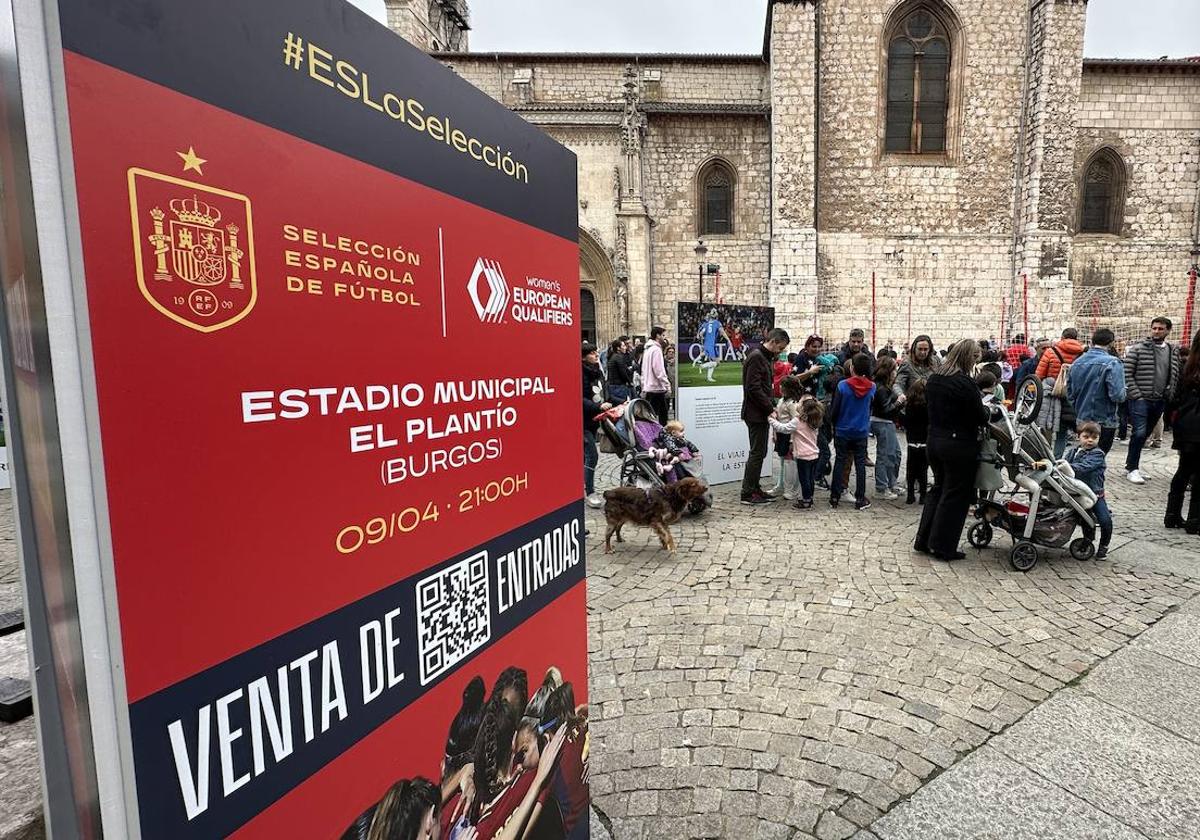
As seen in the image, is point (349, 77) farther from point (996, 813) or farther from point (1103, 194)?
point (1103, 194)

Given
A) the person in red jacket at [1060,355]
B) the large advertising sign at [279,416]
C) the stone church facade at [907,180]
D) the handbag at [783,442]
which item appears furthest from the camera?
the stone church facade at [907,180]

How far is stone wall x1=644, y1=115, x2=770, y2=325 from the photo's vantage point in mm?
20891

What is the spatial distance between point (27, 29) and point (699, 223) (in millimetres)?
22151

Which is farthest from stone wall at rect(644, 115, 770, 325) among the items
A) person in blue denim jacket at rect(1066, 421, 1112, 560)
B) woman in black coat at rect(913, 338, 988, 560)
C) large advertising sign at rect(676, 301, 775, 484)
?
woman in black coat at rect(913, 338, 988, 560)

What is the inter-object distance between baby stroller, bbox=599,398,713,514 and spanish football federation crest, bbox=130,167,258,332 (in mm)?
5553

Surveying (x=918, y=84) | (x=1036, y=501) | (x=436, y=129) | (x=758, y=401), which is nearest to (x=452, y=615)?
(x=436, y=129)

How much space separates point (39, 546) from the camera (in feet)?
2.75

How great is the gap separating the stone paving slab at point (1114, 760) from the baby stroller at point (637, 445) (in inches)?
144

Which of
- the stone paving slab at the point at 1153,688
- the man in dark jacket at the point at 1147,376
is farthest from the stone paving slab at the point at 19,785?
the man in dark jacket at the point at 1147,376

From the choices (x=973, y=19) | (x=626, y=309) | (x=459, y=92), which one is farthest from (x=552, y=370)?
(x=973, y=19)

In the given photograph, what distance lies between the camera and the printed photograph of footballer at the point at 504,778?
50.7 inches

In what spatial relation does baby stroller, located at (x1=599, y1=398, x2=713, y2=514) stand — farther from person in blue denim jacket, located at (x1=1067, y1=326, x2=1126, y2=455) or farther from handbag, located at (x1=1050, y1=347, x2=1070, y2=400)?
handbag, located at (x1=1050, y1=347, x2=1070, y2=400)

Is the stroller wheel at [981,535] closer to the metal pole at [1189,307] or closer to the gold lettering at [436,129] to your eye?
the gold lettering at [436,129]

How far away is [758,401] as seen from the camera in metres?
6.72
